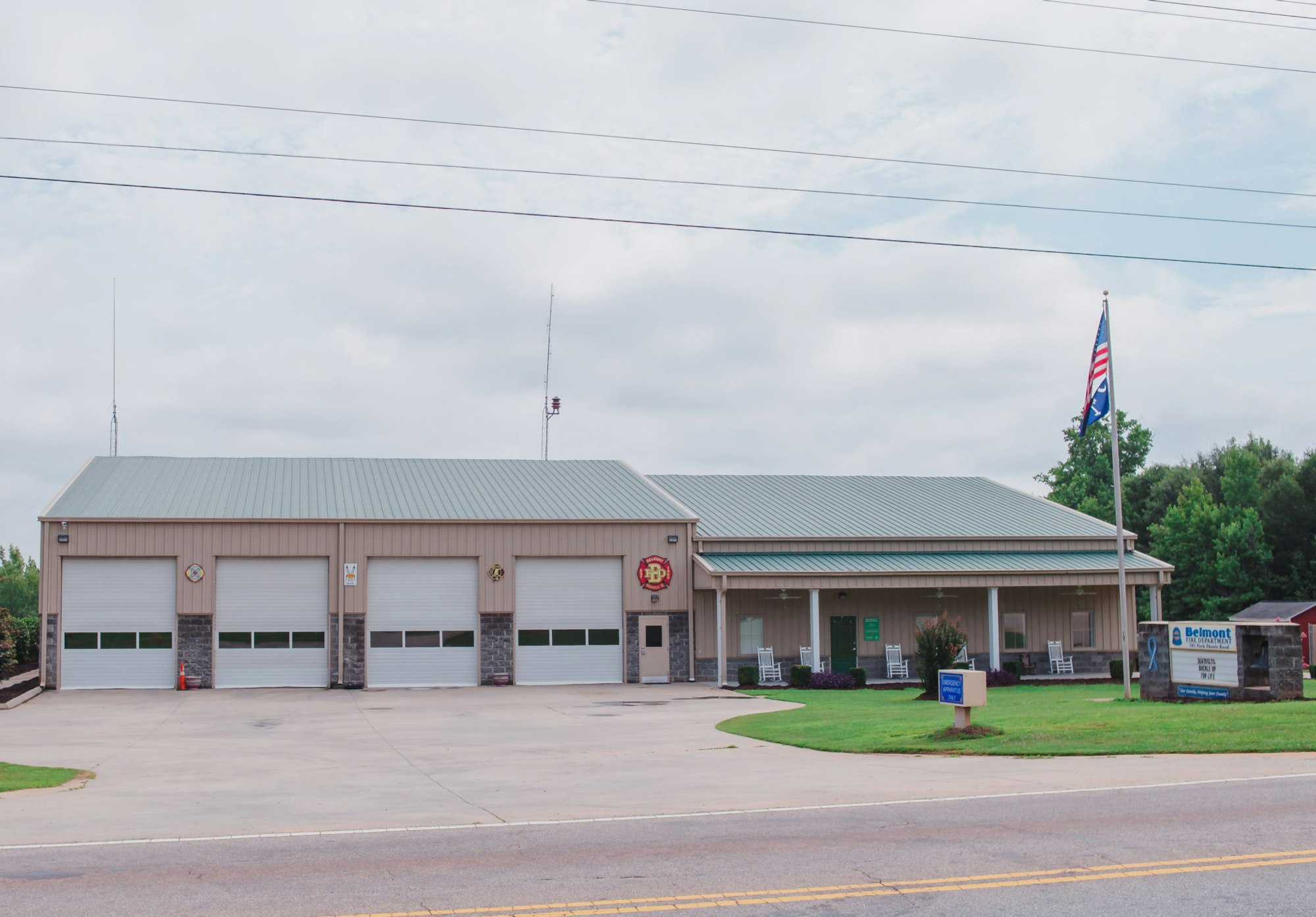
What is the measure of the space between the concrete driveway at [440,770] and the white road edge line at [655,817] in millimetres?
187

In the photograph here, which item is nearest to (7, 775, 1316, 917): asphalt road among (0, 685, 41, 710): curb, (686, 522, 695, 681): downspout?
(0, 685, 41, 710): curb

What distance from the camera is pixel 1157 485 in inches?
2822

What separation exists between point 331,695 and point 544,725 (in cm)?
1068

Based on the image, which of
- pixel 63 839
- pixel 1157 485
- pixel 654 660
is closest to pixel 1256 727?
pixel 63 839

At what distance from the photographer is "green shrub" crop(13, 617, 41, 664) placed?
40.6 m

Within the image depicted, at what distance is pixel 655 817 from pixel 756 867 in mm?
3076

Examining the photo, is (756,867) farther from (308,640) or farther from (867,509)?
(867,509)

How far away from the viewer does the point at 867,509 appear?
1693 inches

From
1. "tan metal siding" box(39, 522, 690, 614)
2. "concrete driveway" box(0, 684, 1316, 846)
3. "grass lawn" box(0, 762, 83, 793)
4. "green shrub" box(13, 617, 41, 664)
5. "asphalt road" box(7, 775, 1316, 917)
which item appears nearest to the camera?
"asphalt road" box(7, 775, 1316, 917)

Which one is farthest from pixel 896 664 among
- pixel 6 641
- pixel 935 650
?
pixel 6 641

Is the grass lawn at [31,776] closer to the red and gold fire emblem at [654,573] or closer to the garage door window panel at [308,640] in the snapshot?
the garage door window panel at [308,640]

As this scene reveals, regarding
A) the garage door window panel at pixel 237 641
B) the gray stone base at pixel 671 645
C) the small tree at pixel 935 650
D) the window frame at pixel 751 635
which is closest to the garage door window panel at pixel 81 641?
the garage door window panel at pixel 237 641

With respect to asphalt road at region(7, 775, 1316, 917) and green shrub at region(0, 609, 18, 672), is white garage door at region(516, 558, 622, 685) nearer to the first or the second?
green shrub at region(0, 609, 18, 672)

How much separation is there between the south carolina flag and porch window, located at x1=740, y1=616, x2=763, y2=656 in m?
15.4
